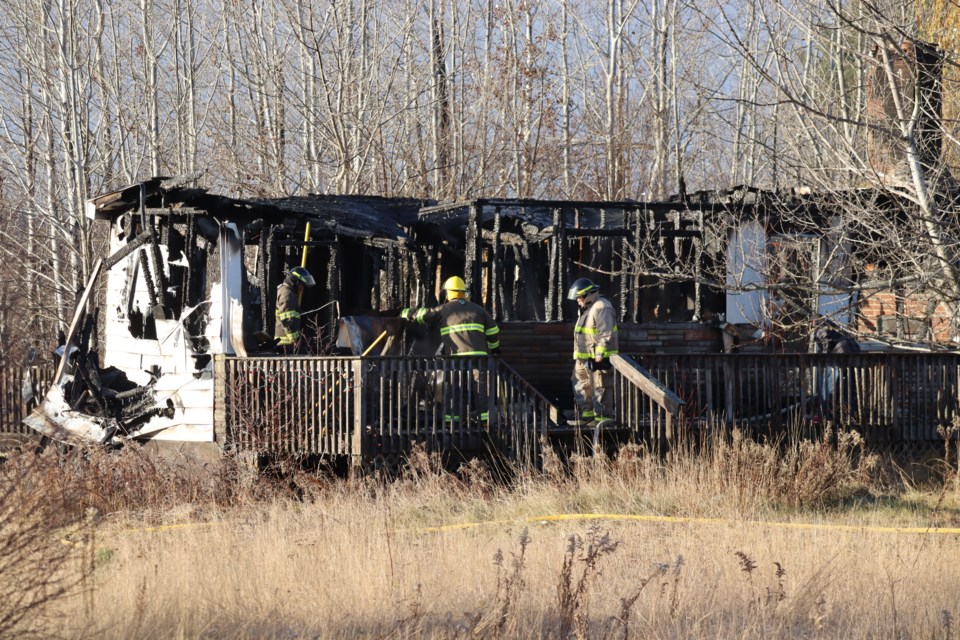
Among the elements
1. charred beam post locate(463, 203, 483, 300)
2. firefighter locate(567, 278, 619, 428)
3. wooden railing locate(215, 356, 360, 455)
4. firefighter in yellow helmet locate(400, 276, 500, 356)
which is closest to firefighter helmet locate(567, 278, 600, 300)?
firefighter locate(567, 278, 619, 428)

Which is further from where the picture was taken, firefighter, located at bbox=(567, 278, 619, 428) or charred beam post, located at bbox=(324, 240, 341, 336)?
charred beam post, located at bbox=(324, 240, 341, 336)

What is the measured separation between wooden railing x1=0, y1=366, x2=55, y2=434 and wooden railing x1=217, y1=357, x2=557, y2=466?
467 centimetres

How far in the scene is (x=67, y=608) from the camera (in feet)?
22.0

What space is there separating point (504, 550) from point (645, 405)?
3.90 meters

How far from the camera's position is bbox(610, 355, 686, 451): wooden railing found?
1213 cm

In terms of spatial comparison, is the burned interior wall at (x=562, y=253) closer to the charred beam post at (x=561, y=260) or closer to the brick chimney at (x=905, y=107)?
the charred beam post at (x=561, y=260)

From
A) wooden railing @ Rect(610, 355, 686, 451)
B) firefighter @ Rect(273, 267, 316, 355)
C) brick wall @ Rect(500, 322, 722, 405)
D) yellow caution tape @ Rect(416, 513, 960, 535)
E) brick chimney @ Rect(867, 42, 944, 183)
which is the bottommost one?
yellow caution tape @ Rect(416, 513, 960, 535)

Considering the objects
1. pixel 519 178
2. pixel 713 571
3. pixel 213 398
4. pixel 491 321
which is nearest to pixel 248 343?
pixel 213 398

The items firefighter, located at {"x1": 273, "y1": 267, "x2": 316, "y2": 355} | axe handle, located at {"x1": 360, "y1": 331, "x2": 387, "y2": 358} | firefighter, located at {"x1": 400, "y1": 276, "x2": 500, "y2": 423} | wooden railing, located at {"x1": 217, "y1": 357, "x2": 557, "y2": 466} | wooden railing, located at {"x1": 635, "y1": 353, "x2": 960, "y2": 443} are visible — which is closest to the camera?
wooden railing, located at {"x1": 217, "y1": 357, "x2": 557, "y2": 466}

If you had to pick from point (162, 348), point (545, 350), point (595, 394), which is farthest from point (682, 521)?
point (162, 348)

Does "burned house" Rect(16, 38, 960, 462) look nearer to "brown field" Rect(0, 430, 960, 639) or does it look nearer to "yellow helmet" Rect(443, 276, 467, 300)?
"brown field" Rect(0, 430, 960, 639)

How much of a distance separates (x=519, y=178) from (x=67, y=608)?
2352 cm

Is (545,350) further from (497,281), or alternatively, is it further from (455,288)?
(455,288)

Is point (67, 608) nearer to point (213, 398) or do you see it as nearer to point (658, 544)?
point (658, 544)
